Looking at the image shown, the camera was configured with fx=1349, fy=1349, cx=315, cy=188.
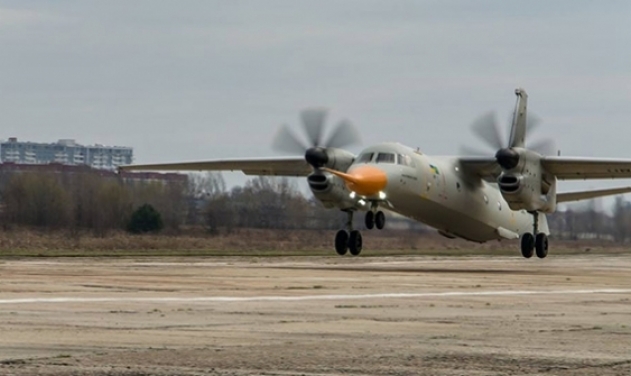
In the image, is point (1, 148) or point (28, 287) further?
point (1, 148)

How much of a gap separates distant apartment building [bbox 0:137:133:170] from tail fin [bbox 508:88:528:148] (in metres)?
50.2

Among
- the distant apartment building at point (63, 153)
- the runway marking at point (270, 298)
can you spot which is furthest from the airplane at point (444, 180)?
the distant apartment building at point (63, 153)

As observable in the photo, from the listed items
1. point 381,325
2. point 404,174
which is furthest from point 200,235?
point 381,325

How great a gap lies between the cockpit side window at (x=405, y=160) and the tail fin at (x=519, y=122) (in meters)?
3.52

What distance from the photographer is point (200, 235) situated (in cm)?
5688

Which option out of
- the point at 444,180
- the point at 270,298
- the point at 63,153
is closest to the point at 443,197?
the point at 444,180

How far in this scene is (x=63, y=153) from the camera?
11569cm

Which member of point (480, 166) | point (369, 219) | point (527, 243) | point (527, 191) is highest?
point (480, 166)

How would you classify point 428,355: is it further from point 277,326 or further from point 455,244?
point 455,244

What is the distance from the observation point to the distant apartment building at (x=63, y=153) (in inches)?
3796

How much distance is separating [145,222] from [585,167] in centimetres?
1971

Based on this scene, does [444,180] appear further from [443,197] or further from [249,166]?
[249,166]

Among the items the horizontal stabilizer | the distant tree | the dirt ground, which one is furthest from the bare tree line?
the dirt ground

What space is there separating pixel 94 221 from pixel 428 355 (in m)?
43.8
